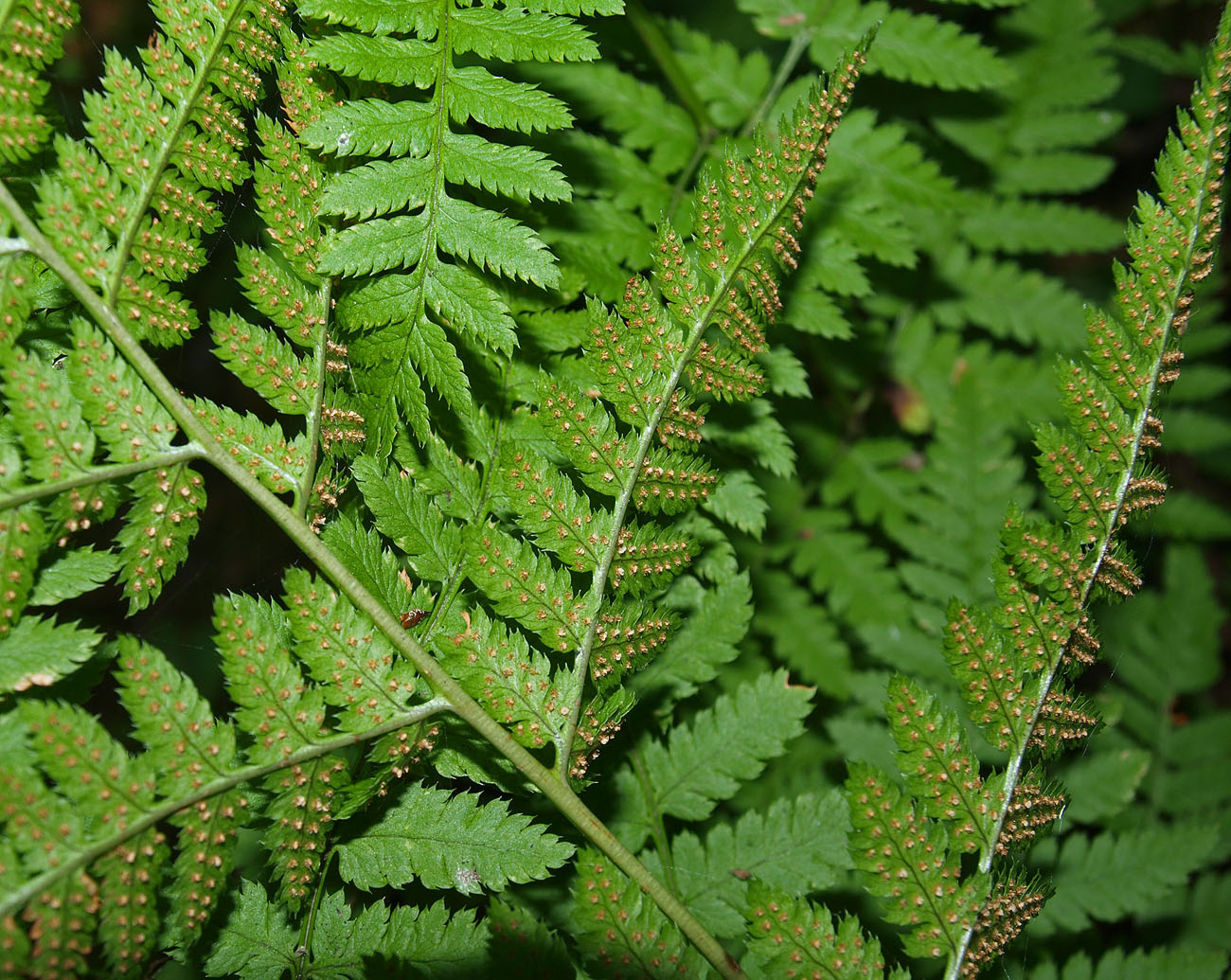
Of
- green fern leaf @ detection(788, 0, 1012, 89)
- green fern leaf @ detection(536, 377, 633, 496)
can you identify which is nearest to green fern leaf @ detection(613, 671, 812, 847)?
green fern leaf @ detection(536, 377, 633, 496)

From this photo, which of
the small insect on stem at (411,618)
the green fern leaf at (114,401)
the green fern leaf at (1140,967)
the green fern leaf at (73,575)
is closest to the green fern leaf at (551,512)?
the small insect on stem at (411,618)

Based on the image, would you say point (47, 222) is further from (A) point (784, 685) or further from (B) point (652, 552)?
(A) point (784, 685)

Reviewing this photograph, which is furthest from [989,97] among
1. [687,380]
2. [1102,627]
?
[687,380]

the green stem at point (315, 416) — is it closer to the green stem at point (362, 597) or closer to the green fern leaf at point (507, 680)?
the green stem at point (362, 597)

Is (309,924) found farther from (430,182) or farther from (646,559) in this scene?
(430,182)

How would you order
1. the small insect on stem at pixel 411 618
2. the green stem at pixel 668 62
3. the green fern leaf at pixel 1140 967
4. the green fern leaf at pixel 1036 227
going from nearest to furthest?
the small insect on stem at pixel 411 618, the green fern leaf at pixel 1140 967, the green stem at pixel 668 62, the green fern leaf at pixel 1036 227

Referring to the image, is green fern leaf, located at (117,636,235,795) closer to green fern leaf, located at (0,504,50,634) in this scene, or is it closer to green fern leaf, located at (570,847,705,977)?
green fern leaf, located at (0,504,50,634)
